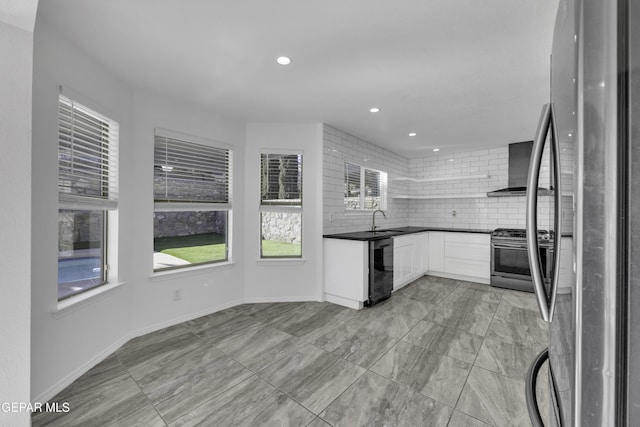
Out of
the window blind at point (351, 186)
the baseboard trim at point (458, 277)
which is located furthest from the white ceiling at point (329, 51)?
the baseboard trim at point (458, 277)

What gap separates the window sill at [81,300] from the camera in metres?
1.95

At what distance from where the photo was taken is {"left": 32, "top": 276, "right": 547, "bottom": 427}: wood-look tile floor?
1680 millimetres

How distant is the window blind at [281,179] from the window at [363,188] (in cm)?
82

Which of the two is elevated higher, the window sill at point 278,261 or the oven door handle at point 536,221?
the oven door handle at point 536,221

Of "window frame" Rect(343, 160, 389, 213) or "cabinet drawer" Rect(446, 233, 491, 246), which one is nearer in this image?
"window frame" Rect(343, 160, 389, 213)

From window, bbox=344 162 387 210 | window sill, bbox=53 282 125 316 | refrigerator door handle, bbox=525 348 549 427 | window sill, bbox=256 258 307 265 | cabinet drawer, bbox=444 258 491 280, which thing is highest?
window, bbox=344 162 387 210

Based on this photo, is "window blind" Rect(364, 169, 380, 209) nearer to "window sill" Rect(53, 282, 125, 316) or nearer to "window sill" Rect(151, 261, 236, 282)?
"window sill" Rect(151, 261, 236, 282)

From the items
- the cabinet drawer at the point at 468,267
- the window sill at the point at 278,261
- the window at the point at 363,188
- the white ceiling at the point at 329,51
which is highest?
the white ceiling at the point at 329,51

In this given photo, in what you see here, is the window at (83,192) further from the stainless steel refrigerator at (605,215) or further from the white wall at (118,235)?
the stainless steel refrigerator at (605,215)

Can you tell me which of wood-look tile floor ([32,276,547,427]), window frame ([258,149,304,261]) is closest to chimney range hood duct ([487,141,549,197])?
wood-look tile floor ([32,276,547,427])

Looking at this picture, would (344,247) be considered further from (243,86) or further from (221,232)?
(243,86)

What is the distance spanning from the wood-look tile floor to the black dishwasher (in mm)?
333

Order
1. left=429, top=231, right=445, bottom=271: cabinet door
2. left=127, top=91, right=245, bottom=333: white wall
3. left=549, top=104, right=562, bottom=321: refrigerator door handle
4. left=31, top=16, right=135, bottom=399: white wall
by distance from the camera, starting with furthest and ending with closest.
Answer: left=429, top=231, right=445, bottom=271: cabinet door → left=127, top=91, right=245, bottom=333: white wall → left=31, top=16, right=135, bottom=399: white wall → left=549, top=104, right=562, bottom=321: refrigerator door handle

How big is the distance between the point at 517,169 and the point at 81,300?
19.4 feet
